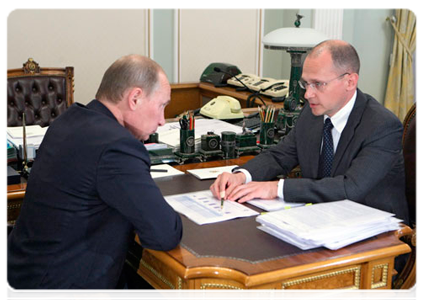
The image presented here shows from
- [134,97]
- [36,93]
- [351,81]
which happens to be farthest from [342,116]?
[36,93]

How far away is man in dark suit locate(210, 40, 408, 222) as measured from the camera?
218cm

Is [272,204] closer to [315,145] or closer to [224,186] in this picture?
[224,186]

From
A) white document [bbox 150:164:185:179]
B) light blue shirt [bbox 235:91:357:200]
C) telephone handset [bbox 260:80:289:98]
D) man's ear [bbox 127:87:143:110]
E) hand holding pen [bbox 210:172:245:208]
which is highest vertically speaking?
man's ear [bbox 127:87:143:110]

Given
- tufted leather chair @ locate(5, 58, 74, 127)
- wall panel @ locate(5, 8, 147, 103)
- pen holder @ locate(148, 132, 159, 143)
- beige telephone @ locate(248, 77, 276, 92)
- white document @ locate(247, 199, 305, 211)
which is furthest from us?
wall panel @ locate(5, 8, 147, 103)

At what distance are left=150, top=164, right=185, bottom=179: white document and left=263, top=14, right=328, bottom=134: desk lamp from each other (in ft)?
2.97

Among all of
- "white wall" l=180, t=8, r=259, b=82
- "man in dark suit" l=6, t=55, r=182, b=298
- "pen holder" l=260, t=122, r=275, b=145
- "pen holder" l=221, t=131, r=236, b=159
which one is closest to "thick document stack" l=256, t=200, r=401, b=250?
"man in dark suit" l=6, t=55, r=182, b=298

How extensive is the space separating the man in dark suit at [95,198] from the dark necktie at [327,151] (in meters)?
0.83

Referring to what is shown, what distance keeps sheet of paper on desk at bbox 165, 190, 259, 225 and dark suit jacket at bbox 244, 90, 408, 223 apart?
212 mm

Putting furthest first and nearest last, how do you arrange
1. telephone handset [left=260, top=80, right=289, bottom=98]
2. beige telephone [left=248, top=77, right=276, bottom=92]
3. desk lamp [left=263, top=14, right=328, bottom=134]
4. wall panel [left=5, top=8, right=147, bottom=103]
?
wall panel [left=5, top=8, right=147, bottom=103] < beige telephone [left=248, top=77, right=276, bottom=92] < telephone handset [left=260, top=80, right=289, bottom=98] < desk lamp [left=263, top=14, right=328, bottom=134]

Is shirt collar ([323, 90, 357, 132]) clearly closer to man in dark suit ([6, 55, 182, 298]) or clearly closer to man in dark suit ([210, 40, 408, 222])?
man in dark suit ([210, 40, 408, 222])

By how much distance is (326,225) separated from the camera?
179cm

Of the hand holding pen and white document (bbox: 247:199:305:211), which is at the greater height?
the hand holding pen

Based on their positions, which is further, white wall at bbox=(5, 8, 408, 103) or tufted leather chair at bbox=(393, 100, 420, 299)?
white wall at bbox=(5, 8, 408, 103)
